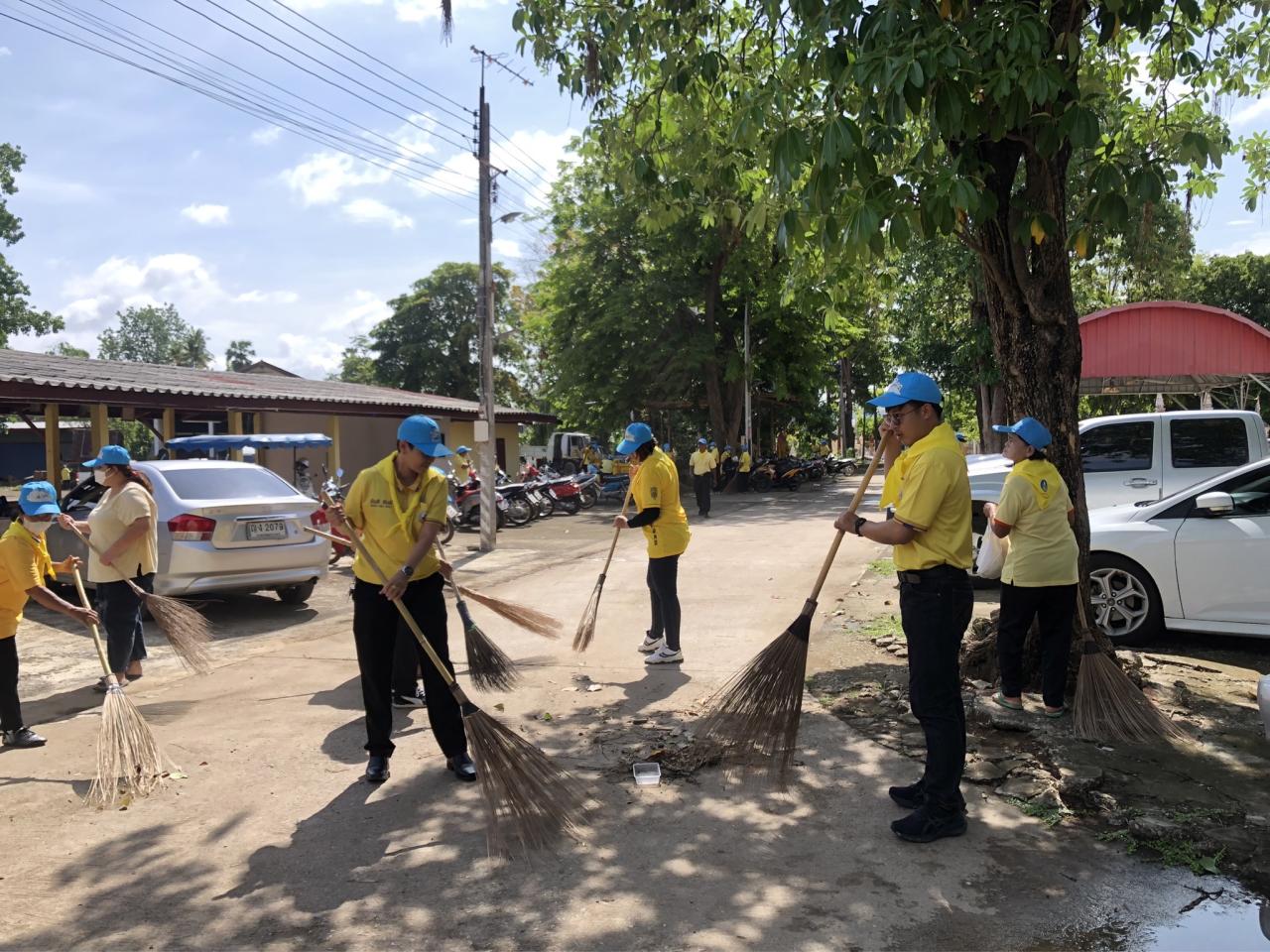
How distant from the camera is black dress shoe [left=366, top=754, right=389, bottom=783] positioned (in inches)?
174

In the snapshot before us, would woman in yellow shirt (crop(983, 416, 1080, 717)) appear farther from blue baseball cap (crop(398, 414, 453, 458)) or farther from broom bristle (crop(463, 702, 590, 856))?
blue baseball cap (crop(398, 414, 453, 458))

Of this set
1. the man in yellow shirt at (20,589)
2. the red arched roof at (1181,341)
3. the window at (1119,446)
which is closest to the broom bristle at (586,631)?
the man in yellow shirt at (20,589)

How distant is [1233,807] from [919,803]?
1350 millimetres

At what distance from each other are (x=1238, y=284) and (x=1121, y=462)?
29.0 m

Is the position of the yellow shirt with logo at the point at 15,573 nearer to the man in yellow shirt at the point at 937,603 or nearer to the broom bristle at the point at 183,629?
the broom bristle at the point at 183,629

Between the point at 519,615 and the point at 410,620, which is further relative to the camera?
the point at 519,615

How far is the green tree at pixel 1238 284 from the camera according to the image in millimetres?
32406

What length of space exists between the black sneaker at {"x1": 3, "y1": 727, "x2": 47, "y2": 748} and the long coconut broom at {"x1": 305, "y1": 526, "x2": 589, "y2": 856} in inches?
103

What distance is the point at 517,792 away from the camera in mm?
3830

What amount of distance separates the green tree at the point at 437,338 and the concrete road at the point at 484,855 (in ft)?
135

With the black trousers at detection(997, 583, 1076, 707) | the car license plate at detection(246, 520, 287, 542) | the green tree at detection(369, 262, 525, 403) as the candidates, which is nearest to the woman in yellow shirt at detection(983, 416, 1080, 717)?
the black trousers at detection(997, 583, 1076, 707)

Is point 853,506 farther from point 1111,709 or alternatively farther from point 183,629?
point 183,629

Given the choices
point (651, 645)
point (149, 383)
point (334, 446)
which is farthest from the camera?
point (334, 446)

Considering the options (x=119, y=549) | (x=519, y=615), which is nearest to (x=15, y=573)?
(x=119, y=549)
